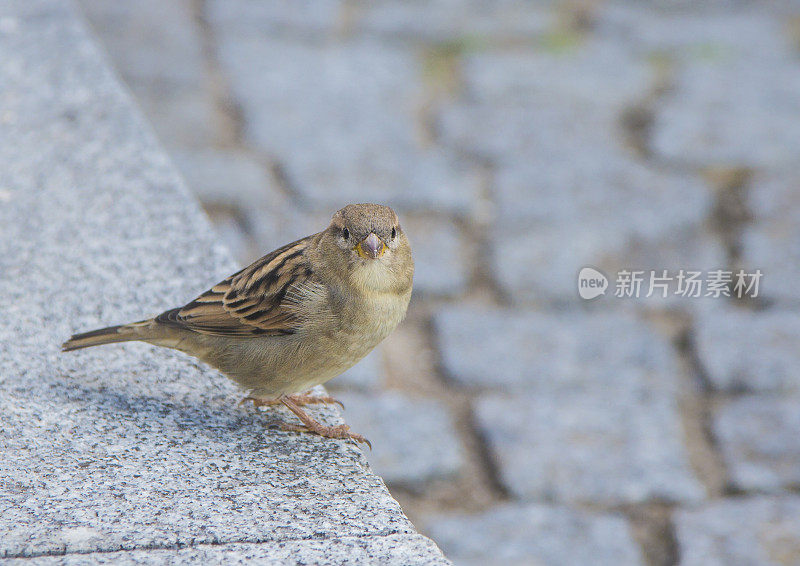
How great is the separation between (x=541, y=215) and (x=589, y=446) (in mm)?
1528

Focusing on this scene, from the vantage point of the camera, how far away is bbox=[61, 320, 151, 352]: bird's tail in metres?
2.61

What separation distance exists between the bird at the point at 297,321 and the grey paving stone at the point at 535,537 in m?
0.99

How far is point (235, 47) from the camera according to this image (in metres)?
6.27

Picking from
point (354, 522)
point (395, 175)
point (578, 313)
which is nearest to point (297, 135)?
point (395, 175)

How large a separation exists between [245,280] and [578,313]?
2.22 m

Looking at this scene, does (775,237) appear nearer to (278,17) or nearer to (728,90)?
(728,90)

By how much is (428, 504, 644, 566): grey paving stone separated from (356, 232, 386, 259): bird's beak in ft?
3.85

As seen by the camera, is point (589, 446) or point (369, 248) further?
point (589, 446)

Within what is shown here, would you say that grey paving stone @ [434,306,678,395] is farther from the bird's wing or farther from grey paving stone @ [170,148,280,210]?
the bird's wing

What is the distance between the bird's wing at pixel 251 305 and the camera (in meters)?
2.71

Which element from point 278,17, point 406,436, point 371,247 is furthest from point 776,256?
point 278,17

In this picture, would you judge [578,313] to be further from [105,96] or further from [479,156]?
[105,96]

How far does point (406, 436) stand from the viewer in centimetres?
389
